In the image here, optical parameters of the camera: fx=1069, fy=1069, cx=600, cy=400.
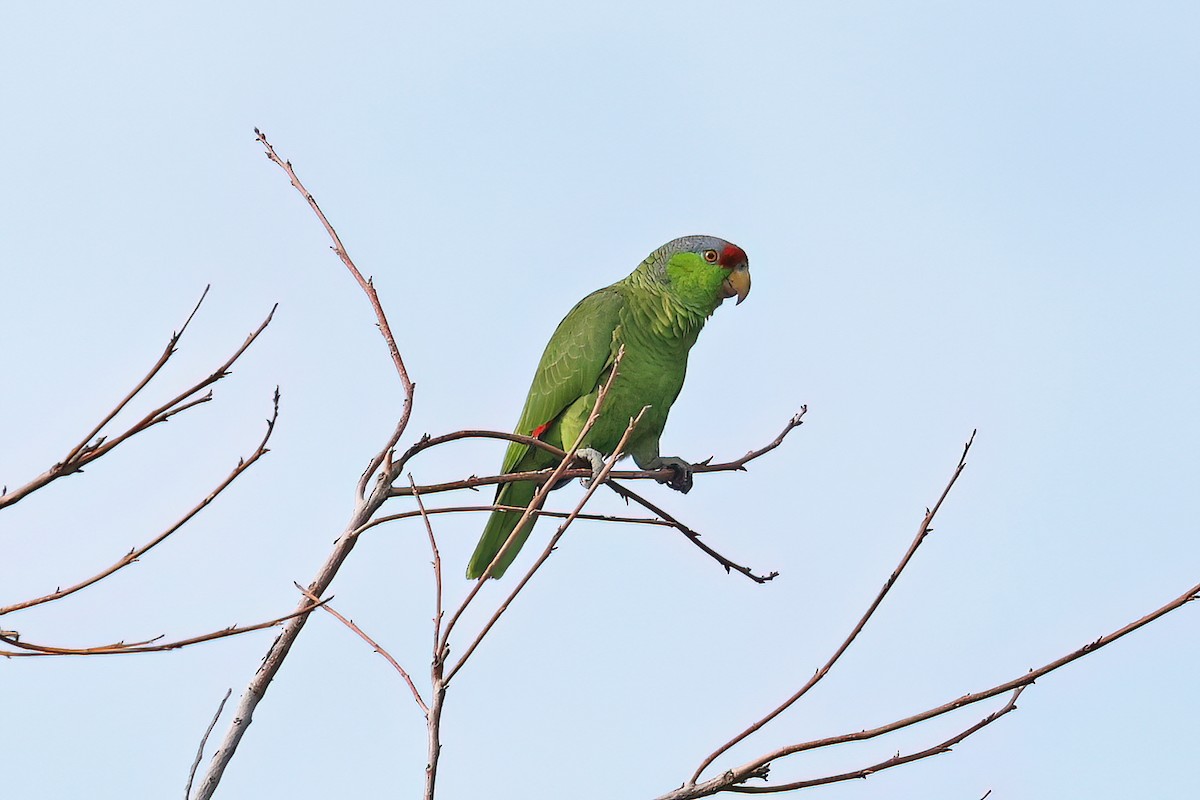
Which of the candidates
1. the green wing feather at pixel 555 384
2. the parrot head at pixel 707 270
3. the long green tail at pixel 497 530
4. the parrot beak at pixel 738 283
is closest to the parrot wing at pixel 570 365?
the green wing feather at pixel 555 384

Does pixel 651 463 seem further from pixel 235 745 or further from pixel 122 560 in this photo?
pixel 122 560

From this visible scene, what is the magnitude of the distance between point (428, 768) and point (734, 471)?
1.95 metres

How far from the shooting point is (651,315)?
496 centimetres

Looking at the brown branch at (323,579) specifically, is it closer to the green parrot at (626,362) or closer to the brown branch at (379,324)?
the brown branch at (379,324)

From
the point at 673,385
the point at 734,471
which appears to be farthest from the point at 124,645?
the point at 673,385

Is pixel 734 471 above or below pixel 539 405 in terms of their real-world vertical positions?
below

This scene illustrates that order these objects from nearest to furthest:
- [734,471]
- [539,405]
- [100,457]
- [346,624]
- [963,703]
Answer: [100,457], [963,703], [346,624], [734,471], [539,405]

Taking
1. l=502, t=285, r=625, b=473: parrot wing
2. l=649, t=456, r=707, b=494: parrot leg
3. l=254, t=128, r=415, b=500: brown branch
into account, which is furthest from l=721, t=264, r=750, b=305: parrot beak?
l=254, t=128, r=415, b=500: brown branch

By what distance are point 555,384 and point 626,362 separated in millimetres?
336

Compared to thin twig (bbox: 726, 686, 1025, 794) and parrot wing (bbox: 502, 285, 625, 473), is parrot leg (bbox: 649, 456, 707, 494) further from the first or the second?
thin twig (bbox: 726, 686, 1025, 794)

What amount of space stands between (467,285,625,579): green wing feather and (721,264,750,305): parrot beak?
1.70ft

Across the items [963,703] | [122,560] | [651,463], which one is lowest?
[963,703]

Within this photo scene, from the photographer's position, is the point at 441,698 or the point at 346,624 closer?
the point at 441,698

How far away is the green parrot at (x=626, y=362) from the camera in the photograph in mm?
4703
